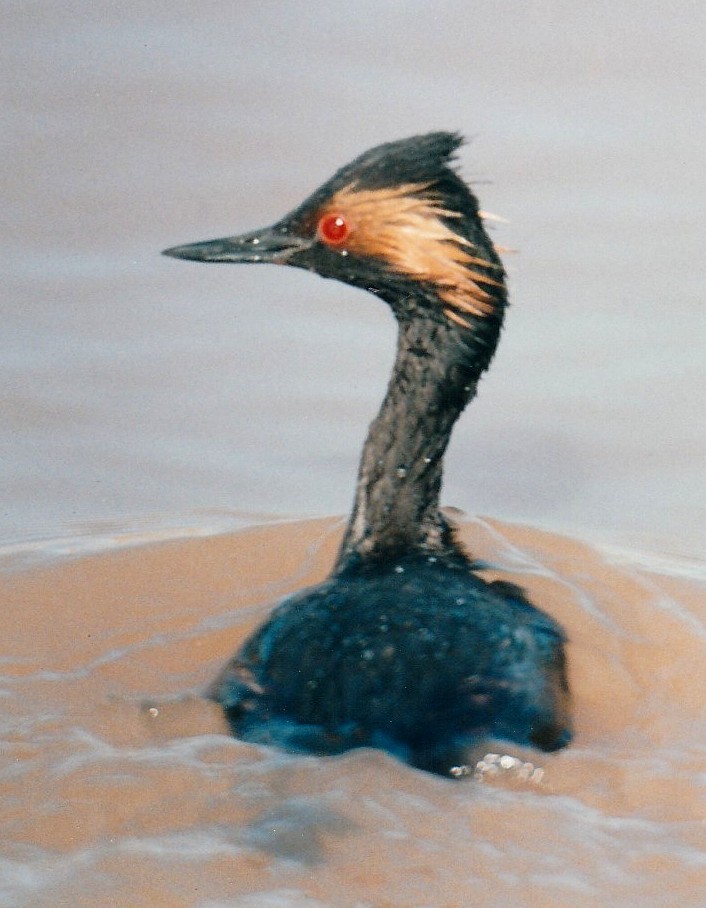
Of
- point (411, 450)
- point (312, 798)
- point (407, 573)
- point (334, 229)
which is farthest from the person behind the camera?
point (411, 450)

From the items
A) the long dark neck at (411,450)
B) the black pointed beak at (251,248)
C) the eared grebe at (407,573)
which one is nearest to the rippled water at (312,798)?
the eared grebe at (407,573)

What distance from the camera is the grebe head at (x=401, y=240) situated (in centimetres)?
489

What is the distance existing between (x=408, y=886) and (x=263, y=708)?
2.47ft

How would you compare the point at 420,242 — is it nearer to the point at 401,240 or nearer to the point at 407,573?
the point at 401,240

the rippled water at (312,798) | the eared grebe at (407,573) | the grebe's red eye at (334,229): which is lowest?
the rippled water at (312,798)

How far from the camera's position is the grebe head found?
4891 mm

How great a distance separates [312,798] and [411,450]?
1.60m

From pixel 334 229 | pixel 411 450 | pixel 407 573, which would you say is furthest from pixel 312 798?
pixel 334 229

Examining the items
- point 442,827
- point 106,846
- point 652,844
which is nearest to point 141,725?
point 106,846

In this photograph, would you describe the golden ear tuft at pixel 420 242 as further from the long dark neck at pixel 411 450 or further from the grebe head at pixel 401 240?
the long dark neck at pixel 411 450

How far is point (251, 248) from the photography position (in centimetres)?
523

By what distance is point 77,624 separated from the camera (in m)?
5.33

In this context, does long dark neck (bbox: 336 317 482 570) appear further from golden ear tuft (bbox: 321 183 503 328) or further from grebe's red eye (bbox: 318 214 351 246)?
grebe's red eye (bbox: 318 214 351 246)

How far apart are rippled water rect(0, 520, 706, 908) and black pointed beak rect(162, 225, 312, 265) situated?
1.11 m
